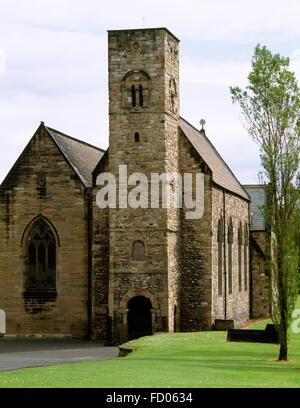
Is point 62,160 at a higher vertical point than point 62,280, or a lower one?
higher

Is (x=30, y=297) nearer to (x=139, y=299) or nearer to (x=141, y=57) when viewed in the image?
(x=139, y=299)

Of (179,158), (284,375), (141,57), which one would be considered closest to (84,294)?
(179,158)

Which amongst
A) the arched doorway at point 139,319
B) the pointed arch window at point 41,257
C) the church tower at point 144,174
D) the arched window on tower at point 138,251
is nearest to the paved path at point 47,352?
the arched doorway at point 139,319

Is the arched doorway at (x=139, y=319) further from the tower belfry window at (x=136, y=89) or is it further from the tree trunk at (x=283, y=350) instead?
the tree trunk at (x=283, y=350)

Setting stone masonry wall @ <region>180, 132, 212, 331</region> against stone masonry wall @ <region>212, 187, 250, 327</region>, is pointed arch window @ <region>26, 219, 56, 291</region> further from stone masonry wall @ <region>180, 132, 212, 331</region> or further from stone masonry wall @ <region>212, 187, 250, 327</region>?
stone masonry wall @ <region>212, 187, 250, 327</region>

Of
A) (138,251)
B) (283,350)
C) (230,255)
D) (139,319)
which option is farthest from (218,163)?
(283,350)

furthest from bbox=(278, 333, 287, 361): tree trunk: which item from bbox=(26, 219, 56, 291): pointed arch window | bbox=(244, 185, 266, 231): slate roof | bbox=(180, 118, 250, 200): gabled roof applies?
bbox=(244, 185, 266, 231): slate roof

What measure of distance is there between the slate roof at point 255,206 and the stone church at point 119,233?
10917mm

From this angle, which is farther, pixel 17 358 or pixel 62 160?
pixel 62 160

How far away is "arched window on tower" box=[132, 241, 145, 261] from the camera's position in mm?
35062

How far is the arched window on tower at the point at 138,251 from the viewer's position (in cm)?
3506

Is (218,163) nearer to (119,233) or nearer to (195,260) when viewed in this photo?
(195,260)

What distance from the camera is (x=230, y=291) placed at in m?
43.4
